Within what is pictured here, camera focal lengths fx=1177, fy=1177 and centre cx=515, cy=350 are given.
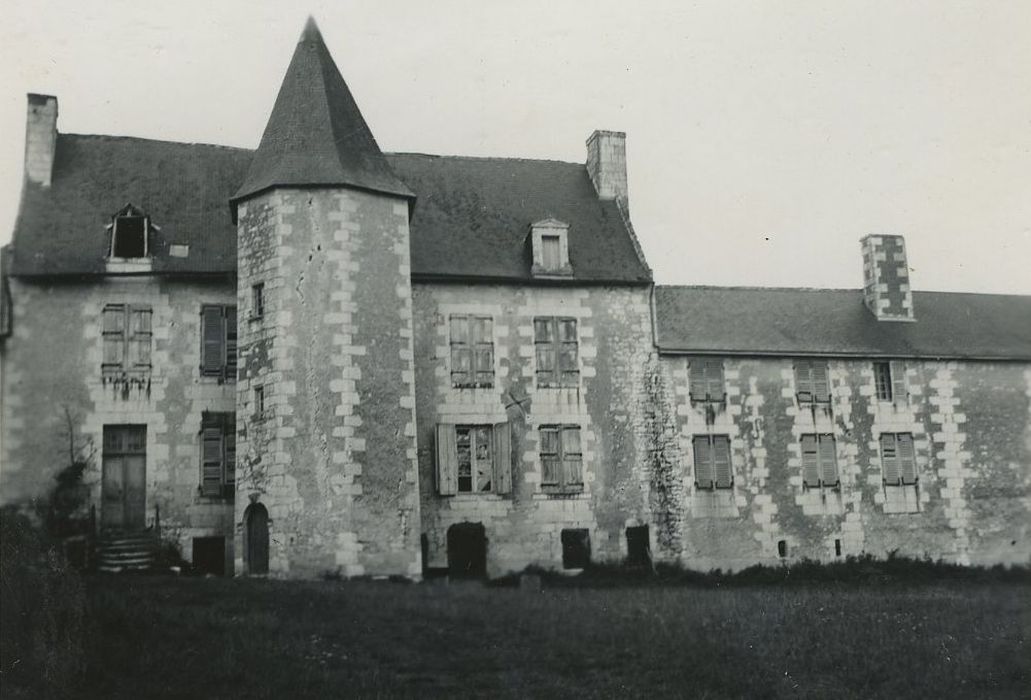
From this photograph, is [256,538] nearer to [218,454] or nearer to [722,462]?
[218,454]

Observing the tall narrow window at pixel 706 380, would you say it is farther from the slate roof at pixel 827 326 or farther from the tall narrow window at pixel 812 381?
the tall narrow window at pixel 812 381

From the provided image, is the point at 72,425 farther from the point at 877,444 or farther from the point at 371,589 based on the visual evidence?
the point at 877,444

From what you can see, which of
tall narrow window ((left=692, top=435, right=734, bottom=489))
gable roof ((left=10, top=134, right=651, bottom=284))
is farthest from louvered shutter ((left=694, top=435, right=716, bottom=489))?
gable roof ((left=10, top=134, right=651, bottom=284))

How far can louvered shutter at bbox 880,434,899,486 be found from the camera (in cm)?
2739

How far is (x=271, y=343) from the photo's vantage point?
22312 millimetres

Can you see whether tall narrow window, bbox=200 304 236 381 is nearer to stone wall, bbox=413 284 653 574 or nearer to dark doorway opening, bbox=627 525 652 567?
stone wall, bbox=413 284 653 574

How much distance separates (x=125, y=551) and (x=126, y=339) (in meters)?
4.32

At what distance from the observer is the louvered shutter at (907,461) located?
27484 millimetres

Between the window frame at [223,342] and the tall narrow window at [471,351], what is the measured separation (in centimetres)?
456

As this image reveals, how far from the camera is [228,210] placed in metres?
25.7

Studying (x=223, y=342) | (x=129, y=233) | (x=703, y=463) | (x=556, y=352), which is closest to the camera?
(x=223, y=342)

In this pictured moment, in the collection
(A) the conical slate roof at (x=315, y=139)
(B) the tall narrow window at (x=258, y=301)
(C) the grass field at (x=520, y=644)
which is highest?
(A) the conical slate roof at (x=315, y=139)

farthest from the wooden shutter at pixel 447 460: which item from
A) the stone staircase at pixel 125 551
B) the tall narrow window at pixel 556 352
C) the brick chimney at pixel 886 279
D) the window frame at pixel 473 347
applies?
the brick chimney at pixel 886 279

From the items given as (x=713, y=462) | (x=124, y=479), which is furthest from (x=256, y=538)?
(x=713, y=462)
